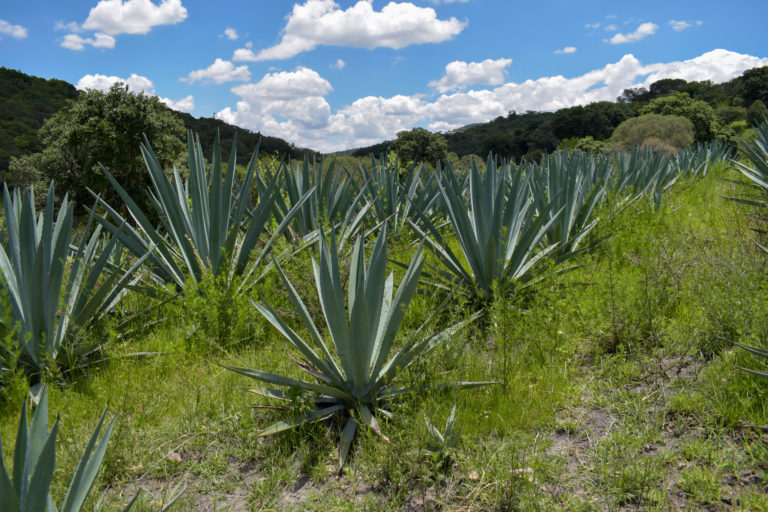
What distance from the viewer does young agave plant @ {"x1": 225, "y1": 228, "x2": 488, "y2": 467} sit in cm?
219

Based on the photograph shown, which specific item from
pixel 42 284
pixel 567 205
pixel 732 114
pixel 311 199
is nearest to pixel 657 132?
pixel 732 114

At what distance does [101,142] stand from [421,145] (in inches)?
719

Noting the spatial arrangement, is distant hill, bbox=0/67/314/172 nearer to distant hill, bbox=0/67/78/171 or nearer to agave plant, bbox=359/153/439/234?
distant hill, bbox=0/67/78/171

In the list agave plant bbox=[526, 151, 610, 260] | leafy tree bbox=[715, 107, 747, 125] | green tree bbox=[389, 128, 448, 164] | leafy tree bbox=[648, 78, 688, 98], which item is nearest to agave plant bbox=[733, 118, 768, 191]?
agave plant bbox=[526, 151, 610, 260]

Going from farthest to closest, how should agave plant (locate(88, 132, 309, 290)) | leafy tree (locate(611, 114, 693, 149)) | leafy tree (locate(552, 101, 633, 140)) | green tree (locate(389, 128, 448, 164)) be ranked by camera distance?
leafy tree (locate(552, 101, 633, 140)) → leafy tree (locate(611, 114, 693, 149)) → green tree (locate(389, 128, 448, 164)) → agave plant (locate(88, 132, 309, 290))

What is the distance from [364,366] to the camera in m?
2.29

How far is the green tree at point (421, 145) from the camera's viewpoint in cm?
2742

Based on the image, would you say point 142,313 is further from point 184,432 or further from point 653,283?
point 653,283

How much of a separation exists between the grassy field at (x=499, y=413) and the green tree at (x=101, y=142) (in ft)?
38.5

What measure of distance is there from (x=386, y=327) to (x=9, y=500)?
1.62 meters

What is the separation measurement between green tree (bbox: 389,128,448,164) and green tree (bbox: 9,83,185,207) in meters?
15.6

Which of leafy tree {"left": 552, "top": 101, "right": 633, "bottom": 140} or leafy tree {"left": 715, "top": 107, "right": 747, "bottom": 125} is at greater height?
leafy tree {"left": 552, "top": 101, "right": 633, "bottom": 140}

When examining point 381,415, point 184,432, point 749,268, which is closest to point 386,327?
point 381,415

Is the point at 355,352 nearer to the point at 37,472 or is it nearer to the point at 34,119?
the point at 37,472
